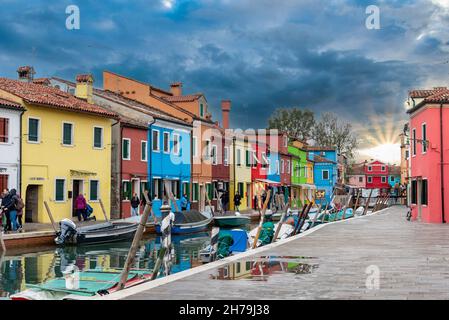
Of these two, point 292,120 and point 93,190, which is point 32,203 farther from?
point 292,120

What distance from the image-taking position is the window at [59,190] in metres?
29.2

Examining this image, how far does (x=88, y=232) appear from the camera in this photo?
76.5 ft

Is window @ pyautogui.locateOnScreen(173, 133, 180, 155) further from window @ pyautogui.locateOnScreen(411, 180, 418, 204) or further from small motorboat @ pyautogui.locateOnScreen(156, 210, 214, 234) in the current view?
window @ pyautogui.locateOnScreen(411, 180, 418, 204)

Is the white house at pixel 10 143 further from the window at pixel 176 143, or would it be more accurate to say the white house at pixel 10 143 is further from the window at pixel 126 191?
the window at pixel 176 143

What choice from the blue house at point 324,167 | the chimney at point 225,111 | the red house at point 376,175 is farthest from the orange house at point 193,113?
the red house at point 376,175

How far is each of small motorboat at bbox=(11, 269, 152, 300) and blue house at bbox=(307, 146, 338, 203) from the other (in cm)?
6205

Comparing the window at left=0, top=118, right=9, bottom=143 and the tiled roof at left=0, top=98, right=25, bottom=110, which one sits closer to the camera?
the tiled roof at left=0, top=98, right=25, bottom=110

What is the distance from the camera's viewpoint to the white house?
26.1 metres

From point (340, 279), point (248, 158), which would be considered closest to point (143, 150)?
point (248, 158)

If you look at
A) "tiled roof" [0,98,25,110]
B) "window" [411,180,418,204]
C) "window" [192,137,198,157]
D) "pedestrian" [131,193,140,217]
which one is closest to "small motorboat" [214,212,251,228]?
"pedestrian" [131,193,140,217]

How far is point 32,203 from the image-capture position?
28297 millimetres

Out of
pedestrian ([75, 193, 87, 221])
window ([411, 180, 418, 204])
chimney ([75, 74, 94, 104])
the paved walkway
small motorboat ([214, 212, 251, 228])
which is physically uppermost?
chimney ([75, 74, 94, 104])
